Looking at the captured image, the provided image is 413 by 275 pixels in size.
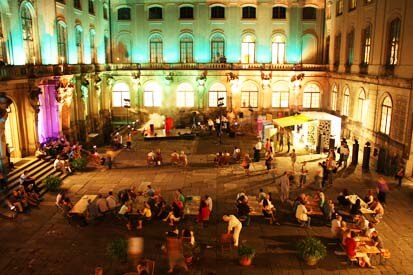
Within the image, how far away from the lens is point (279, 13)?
138ft

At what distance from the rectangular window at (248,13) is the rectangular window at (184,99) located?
10.0 metres

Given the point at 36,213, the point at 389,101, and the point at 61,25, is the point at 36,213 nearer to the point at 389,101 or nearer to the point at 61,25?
the point at 61,25

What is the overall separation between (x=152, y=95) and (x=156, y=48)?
5.14 meters

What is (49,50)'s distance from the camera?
29.6 metres

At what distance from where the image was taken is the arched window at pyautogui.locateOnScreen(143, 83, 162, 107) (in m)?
43.2

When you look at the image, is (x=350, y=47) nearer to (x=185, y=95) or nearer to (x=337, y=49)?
(x=337, y=49)

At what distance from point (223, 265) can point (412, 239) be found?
809 cm

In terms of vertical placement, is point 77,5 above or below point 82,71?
above

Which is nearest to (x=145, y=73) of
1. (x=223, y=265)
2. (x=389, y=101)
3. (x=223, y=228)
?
(x=389, y=101)

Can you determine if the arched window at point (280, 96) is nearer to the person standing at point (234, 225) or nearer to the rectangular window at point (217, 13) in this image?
the rectangular window at point (217, 13)

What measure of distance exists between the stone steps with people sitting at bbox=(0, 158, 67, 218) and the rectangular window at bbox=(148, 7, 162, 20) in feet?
74.2

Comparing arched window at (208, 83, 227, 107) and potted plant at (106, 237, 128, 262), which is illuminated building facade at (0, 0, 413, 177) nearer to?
arched window at (208, 83, 227, 107)

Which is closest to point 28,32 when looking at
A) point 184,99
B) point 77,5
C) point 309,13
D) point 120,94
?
point 77,5

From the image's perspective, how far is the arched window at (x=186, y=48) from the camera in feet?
140
